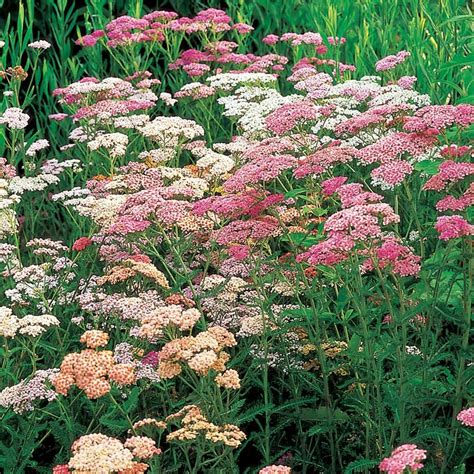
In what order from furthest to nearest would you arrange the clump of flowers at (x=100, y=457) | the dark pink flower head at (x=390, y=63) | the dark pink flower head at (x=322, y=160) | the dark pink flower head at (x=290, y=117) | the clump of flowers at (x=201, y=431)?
1. the dark pink flower head at (x=390, y=63)
2. the dark pink flower head at (x=290, y=117)
3. the dark pink flower head at (x=322, y=160)
4. the clump of flowers at (x=201, y=431)
5. the clump of flowers at (x=100, y=457)

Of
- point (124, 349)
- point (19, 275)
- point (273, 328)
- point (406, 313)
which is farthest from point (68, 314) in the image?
point (406, 313)

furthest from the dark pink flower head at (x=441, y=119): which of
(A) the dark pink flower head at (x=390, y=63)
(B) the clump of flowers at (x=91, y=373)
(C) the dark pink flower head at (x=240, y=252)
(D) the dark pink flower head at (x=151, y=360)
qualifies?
(A) the dark pink flower head at (x=390, y=63)

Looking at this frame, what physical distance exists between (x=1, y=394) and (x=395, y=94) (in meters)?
2.25

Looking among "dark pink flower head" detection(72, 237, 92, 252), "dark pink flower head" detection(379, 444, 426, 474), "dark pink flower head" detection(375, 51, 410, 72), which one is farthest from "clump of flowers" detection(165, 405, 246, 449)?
"dark pink flower head" detection(375, 51, 410, 72)

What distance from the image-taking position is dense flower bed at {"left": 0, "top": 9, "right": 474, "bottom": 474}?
3162mm

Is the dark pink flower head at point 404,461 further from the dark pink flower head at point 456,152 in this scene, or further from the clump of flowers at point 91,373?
the dark pink flower head at point 456,152

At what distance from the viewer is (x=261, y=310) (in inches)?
146

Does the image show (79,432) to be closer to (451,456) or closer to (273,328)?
(273,328)

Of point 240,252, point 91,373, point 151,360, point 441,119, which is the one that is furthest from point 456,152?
point 91,373

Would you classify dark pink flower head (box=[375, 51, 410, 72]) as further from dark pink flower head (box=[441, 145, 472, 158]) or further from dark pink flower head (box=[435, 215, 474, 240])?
dark pink flower head (box=[435, 215, 474, 240])

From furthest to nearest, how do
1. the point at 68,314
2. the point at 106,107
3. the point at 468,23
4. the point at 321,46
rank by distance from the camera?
the point at 321,46, the point at 468,23, the point at 106,107, the point at 68,314

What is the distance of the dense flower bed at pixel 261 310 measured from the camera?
3.16m

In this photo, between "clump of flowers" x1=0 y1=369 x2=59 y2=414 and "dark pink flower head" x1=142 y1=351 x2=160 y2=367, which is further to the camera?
"dark pink flower head" x1=142 y1=351 x2=160 y2=367

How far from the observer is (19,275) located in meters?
4.05
